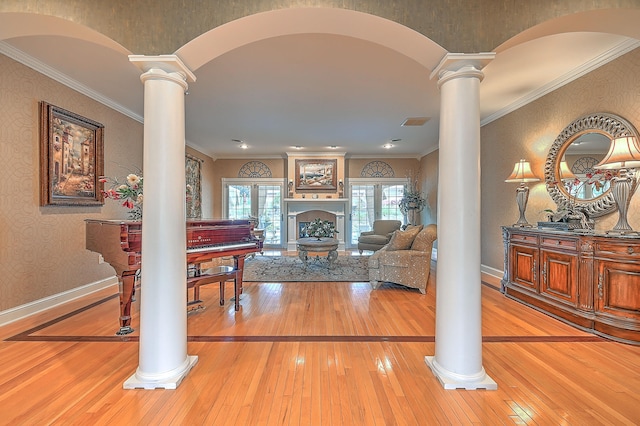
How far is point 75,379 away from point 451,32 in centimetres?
355

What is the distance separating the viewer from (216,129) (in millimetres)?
5988

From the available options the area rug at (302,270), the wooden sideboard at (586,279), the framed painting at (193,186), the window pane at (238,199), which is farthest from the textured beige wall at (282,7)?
the window pane at (238,199)

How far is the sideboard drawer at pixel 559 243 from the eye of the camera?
296cm

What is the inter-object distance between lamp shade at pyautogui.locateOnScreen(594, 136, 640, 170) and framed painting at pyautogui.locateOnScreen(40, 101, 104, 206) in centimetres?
588

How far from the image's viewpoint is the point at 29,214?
3229 mm

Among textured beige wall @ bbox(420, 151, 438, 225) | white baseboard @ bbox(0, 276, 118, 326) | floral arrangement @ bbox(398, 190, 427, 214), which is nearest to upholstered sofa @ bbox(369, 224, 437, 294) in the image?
textured beige wall @ bbox(420, 151, 438, 225)

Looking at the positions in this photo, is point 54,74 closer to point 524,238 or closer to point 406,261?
point 406,261

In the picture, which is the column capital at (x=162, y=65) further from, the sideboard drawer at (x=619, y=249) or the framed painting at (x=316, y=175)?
the framed painting at (x=316, y=175)

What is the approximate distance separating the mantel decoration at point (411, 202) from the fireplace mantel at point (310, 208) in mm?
1644

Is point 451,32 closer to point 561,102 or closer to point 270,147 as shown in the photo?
point 561,102

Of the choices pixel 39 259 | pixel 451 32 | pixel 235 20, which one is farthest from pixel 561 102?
pixel 39 259

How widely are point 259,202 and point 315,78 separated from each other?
5.85 m

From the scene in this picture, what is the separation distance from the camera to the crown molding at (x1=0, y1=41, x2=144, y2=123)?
2983 mm

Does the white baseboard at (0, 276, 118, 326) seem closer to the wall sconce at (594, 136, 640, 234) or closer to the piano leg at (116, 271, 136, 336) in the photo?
the piano leg at (116, 271, 136, 336)
